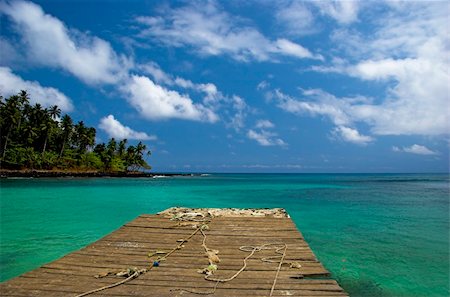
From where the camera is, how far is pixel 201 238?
25.2 ft

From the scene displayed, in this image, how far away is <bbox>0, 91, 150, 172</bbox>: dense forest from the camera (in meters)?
68.6

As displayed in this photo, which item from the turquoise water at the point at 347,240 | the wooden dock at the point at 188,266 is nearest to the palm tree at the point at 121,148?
the turquoise water at the point at 347,240

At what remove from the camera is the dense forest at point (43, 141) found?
225 ft

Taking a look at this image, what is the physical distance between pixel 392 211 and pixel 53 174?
72.7m

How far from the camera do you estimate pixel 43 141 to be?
77.4 m

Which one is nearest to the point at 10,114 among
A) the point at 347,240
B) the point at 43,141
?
the point at 43,141

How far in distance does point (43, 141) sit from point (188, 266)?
84143mm

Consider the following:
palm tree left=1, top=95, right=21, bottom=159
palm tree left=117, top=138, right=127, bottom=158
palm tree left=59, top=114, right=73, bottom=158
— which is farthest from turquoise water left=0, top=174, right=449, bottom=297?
palm tree left=117, top=138, right=127, bottom=158

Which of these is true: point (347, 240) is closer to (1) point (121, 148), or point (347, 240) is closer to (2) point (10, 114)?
(2) point (10, 114)

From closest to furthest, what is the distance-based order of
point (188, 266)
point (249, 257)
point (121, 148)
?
point (188, 266), point (249, 257), point (121, 148)

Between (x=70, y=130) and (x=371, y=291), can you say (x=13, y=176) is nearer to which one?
(x=70, y=130)

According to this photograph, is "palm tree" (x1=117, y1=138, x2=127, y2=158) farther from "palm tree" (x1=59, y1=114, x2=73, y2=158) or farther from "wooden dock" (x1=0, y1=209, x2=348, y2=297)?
"wooden dock" (x1=0, y1=209, x2=348, y2=297)

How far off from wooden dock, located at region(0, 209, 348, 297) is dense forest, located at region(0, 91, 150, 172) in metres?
72.2

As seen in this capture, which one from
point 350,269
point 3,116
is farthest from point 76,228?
point 3,116
